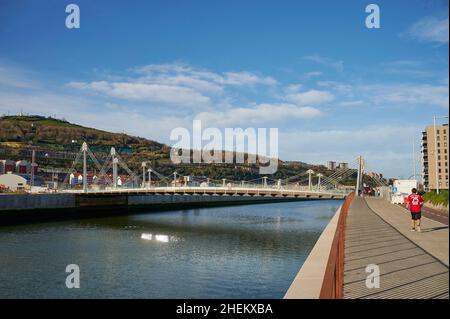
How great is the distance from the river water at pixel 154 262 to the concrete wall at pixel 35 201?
30.9ft

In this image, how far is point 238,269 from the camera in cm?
1848

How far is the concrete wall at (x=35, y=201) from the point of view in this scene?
42406mm

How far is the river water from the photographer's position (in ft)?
48.5

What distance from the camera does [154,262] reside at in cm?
2030

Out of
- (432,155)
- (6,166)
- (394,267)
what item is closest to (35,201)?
(394,267)

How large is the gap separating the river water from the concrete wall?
9.43m

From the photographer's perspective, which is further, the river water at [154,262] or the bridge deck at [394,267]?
the river water at [154,262]

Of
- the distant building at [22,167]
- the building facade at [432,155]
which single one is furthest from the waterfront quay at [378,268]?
the distant building at [22,167]

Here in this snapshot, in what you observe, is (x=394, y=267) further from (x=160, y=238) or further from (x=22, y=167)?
(x=22, y=167)

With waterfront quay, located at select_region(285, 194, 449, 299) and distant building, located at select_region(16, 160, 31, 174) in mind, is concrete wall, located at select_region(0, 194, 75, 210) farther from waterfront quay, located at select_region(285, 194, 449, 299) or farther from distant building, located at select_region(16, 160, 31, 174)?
distant building, located at select_region(16, 160, 31, 174)

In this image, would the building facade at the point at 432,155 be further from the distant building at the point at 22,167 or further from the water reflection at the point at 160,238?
the distant building at the point at 22,167

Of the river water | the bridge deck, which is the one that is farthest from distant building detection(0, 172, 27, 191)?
the bridge deck

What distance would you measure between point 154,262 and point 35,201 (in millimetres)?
31204
